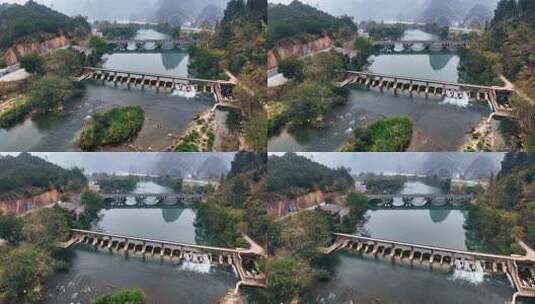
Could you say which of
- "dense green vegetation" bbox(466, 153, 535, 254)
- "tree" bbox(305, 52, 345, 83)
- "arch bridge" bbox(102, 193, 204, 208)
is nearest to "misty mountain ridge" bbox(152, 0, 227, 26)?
"tree" bbox(305, 52, 345, 83)

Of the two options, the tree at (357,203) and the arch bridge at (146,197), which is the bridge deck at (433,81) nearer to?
the tree at (357,203)

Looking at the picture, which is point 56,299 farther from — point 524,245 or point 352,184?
point 524,245

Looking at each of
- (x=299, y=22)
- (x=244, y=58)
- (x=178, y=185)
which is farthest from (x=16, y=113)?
(x=299, y=22)

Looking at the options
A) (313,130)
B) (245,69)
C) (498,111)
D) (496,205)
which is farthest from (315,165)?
(496,205)

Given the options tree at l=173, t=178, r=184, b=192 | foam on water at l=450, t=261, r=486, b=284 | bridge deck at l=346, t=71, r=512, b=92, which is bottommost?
foam on water at l=450, t=261, r=486, b=284

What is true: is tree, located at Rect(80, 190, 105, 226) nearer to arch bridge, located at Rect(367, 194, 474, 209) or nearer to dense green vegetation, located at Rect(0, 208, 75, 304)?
dense green vegetation, located at Rect(0, 208, 75, 304)
